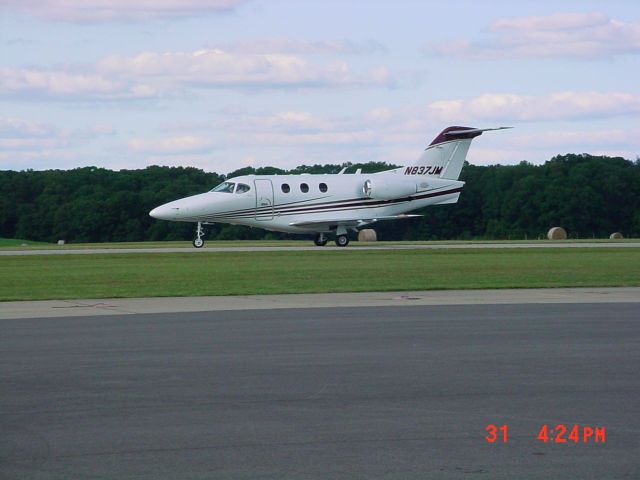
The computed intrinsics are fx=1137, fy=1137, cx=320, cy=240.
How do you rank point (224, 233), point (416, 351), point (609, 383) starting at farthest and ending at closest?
point (224, 233)
point (416, 351)
point (609, 383)

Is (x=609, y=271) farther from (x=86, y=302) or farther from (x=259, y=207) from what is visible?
(x=259, y=207)

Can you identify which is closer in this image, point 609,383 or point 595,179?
point 609,383

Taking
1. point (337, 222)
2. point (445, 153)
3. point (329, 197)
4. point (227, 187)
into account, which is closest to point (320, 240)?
point (337, 222)

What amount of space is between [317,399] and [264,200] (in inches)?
1567

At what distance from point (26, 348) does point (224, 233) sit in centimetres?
8636

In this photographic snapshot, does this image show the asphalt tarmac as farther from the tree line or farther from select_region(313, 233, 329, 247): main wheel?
the tree line

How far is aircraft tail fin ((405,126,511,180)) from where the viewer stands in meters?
54.1

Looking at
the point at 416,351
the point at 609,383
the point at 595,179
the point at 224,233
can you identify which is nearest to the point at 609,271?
the point at 416,351

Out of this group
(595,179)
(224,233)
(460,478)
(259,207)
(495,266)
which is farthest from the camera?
(595,179)

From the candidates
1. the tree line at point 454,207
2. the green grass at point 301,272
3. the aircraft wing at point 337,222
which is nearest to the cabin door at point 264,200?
the aircraft wing at point 337,222

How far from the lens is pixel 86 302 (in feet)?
76.3

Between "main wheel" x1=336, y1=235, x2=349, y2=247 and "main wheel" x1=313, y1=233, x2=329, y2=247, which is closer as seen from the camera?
"main wheel" x1=336, y1=235, x2=349, y2=247

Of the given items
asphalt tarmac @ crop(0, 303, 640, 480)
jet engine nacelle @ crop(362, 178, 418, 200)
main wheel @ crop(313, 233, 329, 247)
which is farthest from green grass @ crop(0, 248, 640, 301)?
asphalt tarmac @ crop(0, 303, 640, 480)
